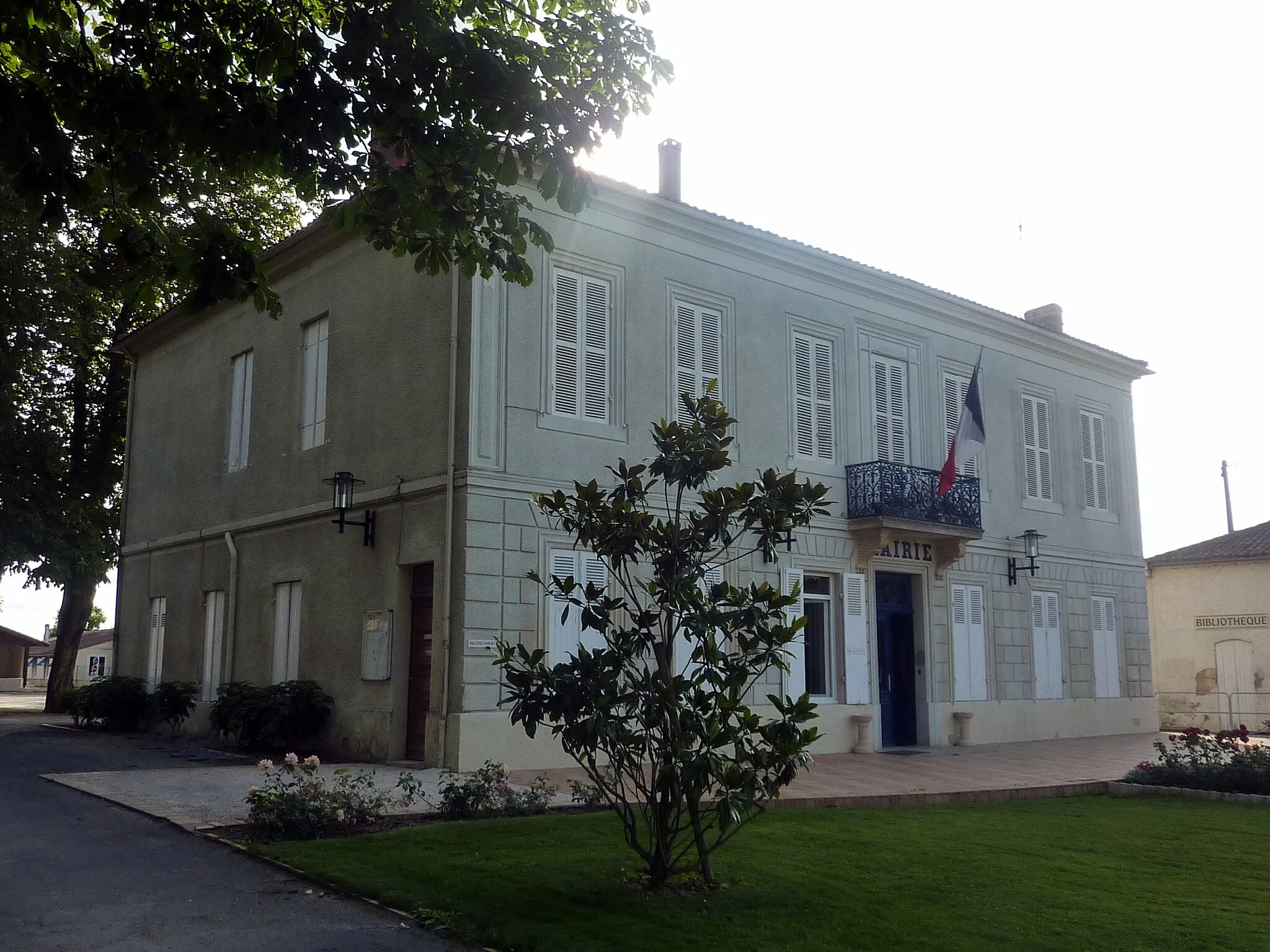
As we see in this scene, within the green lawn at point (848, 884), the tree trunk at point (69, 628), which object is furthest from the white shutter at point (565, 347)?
the tree trunk at point (69, 628)

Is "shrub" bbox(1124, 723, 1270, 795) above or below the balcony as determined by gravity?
below

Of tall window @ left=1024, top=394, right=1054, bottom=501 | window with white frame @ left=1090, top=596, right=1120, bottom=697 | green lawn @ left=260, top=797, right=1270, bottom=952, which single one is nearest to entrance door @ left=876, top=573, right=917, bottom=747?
tall window @ left=1024, top=394, right=1054, bottom=501

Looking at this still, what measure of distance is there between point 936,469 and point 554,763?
28.3 feet

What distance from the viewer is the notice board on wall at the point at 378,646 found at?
14.3m

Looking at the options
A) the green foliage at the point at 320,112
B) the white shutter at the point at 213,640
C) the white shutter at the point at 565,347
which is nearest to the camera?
the green foliage at the point at 320,112

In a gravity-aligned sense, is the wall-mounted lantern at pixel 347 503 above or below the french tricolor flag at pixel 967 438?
below

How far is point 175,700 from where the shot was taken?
1772 cm

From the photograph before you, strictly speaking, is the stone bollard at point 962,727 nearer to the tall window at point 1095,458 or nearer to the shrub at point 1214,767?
the shrub at point 1214,767

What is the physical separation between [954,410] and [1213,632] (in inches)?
467

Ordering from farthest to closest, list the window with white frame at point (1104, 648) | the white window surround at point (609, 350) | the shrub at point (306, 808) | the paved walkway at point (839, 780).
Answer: the window with white frame at point (1104, 648), the white window surround at point (609, 350), the paved walkway at point (839, 780), the shrub at point (306, 808)

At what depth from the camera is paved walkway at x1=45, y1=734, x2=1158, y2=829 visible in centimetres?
1018

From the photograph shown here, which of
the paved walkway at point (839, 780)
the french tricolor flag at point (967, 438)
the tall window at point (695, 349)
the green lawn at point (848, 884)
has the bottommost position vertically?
the green lawn at point (848, 884)

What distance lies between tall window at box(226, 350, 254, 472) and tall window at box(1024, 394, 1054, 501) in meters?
12.9

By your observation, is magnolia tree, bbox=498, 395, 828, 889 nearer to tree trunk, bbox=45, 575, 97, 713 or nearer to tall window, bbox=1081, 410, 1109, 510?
tall window, bbox=1081, 410, 1109, 510
